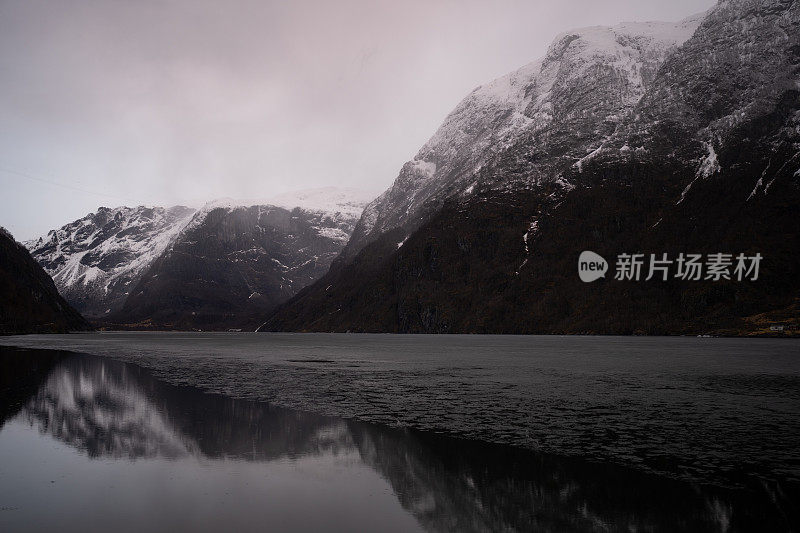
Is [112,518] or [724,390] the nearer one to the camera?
[112,518]

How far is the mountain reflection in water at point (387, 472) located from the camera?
615 inches

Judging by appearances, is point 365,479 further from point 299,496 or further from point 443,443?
point 443,443

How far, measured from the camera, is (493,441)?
26094 millimetres

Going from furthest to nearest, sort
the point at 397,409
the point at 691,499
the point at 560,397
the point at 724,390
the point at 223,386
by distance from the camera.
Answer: the point at 223,386, the point at 724,390, the point at 560,397, the point at 397,409, the point at 691,499

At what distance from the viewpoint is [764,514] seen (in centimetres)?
1580

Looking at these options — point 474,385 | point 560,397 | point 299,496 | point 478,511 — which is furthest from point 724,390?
point 299,496

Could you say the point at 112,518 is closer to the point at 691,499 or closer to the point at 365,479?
the point at 365,479

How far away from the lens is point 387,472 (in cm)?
2106

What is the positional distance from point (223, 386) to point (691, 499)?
4149 centimetres

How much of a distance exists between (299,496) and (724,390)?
42106mm

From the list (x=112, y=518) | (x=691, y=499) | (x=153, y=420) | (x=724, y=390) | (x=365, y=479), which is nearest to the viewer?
(x=112, y=518)

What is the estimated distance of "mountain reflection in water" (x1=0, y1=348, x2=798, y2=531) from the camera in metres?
15.6

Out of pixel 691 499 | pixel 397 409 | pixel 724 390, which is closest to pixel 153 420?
pixel 397 409

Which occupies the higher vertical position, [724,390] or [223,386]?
[724,390]
